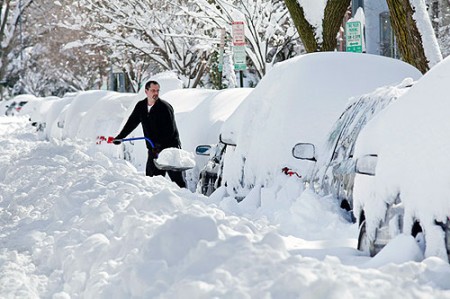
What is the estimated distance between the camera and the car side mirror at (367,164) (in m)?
5.34

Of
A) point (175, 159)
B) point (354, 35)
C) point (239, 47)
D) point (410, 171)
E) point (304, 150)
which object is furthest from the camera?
point (239, 47)

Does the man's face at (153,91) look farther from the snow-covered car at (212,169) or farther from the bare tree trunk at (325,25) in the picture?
the bare tree trunk at (325,25)

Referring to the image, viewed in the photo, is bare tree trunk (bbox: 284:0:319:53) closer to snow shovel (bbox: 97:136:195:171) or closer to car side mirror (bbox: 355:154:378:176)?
snow shovel (bbox: 97:136:195:171)

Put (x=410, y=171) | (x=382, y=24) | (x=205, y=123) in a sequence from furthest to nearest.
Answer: (x=382, y=24), (x=205, y=123), (x=410, y=171)

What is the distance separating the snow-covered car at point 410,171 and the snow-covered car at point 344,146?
1.42 meters

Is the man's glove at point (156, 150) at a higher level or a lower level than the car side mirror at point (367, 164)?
A: lower

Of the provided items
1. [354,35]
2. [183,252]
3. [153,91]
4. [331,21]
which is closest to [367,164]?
[183,252]

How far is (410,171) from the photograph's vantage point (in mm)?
4828

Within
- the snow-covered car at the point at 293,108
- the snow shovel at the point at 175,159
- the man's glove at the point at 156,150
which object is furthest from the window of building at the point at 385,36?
the snow-covered car at the point at 293,108

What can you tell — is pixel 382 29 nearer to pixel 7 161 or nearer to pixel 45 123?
pixel 45 123

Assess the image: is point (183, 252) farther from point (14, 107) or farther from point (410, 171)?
point (14, 107)

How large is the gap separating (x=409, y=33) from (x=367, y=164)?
892 centimetres

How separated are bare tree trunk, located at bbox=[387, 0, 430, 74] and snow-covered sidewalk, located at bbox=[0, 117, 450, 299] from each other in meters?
4.74

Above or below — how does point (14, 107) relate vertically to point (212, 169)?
below
